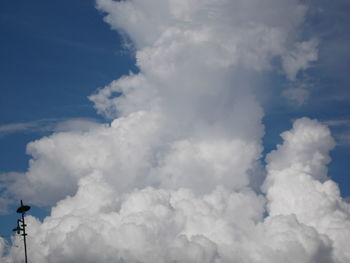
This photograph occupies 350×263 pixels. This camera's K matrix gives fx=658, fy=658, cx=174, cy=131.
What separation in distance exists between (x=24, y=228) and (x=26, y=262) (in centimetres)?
808

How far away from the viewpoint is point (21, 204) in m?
157

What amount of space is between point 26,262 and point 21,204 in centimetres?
1381

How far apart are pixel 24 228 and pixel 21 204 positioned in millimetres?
5764

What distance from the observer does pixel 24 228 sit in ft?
510

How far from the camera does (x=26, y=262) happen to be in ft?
501

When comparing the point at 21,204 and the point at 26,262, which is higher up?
the point at 21,204
